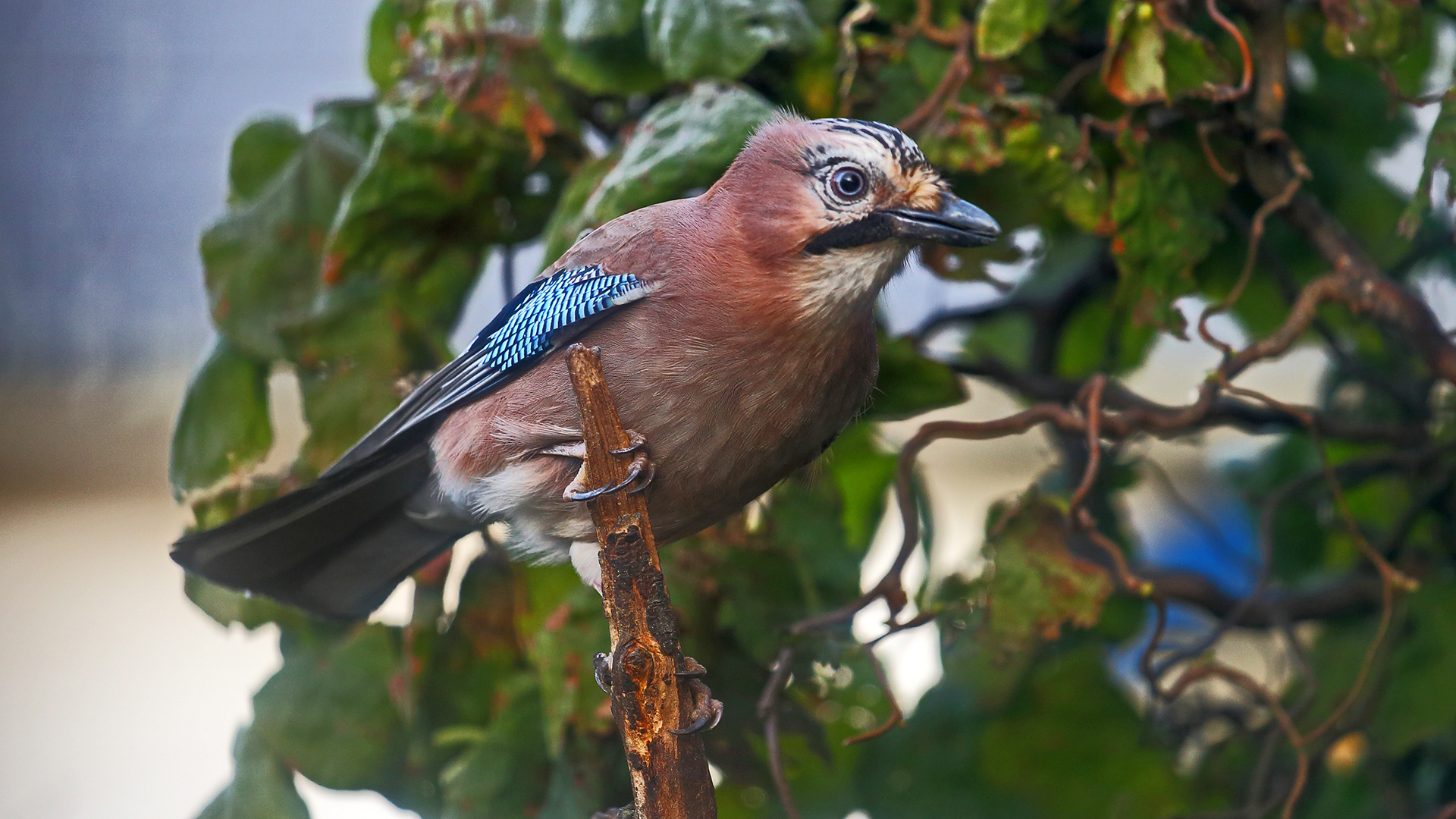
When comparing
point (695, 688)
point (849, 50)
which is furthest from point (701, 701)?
point (849, 50)

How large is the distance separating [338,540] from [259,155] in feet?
2.77

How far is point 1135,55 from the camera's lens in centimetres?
193

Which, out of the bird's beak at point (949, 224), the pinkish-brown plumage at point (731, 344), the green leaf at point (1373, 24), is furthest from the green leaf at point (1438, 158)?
the pinkish-brown plumage at point (731, 344)

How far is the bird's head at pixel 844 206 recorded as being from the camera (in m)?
1.71

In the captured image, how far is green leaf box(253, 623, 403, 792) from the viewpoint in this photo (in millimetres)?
2291

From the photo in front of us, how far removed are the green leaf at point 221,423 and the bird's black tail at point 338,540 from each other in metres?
0.30

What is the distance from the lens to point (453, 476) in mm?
2102

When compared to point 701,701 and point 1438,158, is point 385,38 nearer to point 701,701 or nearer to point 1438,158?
point 701,701

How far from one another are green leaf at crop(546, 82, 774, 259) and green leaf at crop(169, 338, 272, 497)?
0.78 meters

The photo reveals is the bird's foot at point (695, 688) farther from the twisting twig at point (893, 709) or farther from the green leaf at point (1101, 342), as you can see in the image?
the green leaf at point (1101, 342)

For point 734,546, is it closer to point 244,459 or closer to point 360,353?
point 360,353

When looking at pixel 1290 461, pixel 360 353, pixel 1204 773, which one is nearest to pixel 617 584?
pixel 360 353

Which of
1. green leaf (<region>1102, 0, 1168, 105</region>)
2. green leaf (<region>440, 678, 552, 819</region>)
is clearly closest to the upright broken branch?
green leaf (<region>440, 678, 552, 819</region>)

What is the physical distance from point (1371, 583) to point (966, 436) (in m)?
0.94
